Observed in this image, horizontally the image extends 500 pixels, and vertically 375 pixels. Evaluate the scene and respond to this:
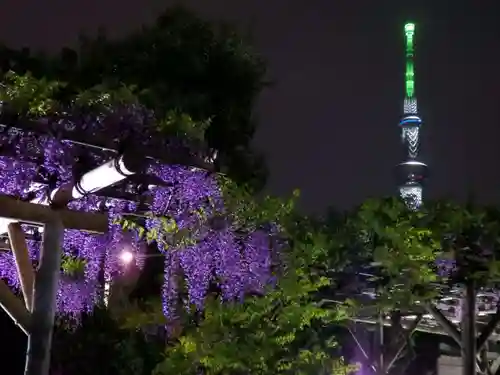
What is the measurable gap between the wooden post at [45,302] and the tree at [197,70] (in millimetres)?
3331

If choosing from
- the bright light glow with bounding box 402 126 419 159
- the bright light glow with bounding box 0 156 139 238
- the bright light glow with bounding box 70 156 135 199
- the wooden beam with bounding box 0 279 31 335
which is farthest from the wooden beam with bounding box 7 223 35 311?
the bright light glow with bounding box 402 126 419 159

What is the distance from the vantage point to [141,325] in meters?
7.07

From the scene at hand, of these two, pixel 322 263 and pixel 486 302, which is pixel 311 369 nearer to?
pixel 322 263

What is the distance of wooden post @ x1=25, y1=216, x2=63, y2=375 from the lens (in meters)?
4.03

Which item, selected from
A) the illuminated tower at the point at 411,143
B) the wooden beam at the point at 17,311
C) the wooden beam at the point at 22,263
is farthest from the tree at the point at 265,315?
the illuminated tower at the point at 411,143

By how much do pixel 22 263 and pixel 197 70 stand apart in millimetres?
4054

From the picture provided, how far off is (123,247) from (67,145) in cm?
268

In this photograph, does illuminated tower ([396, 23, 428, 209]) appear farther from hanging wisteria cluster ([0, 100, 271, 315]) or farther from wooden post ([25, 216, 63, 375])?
wooden post ([25, 216, 63, 375])

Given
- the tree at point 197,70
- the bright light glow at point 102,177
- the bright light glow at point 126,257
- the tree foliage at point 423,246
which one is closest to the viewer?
the bright light glow at point 102,177

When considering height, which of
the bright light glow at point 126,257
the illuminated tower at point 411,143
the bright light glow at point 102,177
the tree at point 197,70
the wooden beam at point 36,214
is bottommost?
the wooden beam at point 36,214

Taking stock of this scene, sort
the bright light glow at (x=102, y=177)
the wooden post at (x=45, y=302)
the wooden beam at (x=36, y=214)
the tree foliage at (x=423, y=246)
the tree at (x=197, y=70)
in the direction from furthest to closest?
the tree at (x=197, y=70), the tree foliage at (x=423, y=246), the wooden beam at (x=36, y=214), the wooden post at (x=45, y=302), the bright light glow at (x=102, y=177)

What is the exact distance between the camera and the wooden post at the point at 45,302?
403cm

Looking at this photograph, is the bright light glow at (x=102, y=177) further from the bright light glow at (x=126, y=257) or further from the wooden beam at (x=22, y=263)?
the bright light glow at (x=126, y=257)

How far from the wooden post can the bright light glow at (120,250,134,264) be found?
2.49m
